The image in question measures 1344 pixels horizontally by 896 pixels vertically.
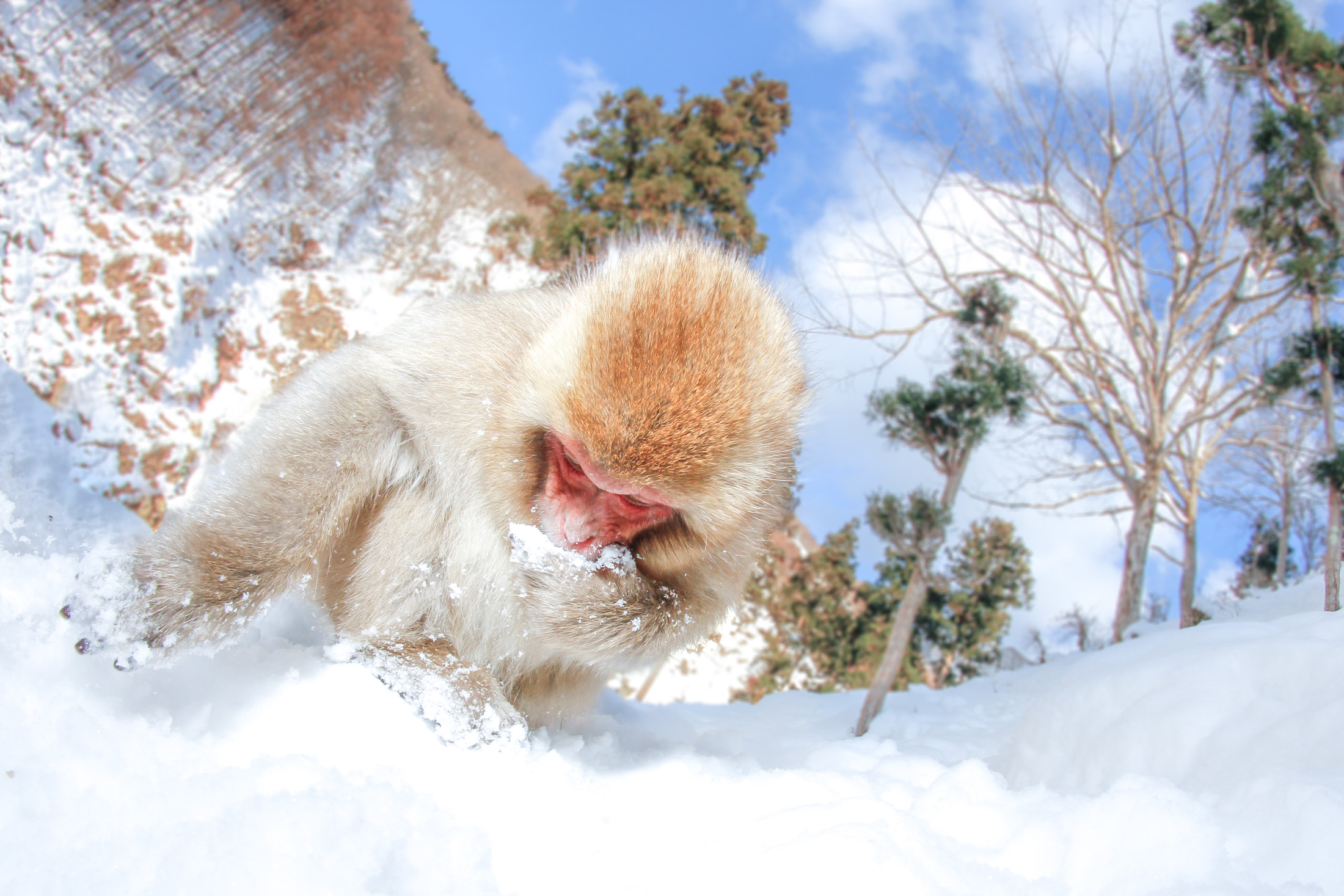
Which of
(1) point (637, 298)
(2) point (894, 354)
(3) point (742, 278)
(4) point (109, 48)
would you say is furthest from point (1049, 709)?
(4) point (109, 48)

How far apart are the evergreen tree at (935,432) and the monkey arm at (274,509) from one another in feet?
11.6

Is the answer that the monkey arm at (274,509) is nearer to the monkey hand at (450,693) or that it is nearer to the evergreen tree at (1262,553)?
the monkey hand at (450,693)

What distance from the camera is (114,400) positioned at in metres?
7.87

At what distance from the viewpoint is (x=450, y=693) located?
167 cm

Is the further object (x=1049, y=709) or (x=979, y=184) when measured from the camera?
(x=979, y=184)

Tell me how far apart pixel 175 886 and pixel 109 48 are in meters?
12.5

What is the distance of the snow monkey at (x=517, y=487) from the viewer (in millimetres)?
1520

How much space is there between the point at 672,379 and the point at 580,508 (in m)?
0.42

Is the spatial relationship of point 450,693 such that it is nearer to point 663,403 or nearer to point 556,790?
point 556,790

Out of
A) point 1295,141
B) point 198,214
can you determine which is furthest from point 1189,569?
point 198,214

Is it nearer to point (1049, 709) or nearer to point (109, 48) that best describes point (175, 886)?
point (1049, 709)

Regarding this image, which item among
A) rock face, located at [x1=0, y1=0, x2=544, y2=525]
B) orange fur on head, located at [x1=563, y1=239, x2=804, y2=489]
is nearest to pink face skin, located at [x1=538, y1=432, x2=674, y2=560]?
orange fur on head, located at [x1=563, y1=239, x2=804, y2=489]

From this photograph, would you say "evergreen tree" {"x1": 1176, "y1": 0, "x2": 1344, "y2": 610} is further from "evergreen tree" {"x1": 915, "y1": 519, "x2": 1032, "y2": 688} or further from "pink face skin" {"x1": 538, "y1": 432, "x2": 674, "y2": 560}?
"pink face skin" {"x1": 538, "y1": 432, "x2": 674, "y2": 560}

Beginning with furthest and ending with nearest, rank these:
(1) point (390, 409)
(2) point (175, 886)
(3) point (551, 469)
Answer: (1) point (390, 409)
(3) point (551, 469)
(2) point (175, 886)
